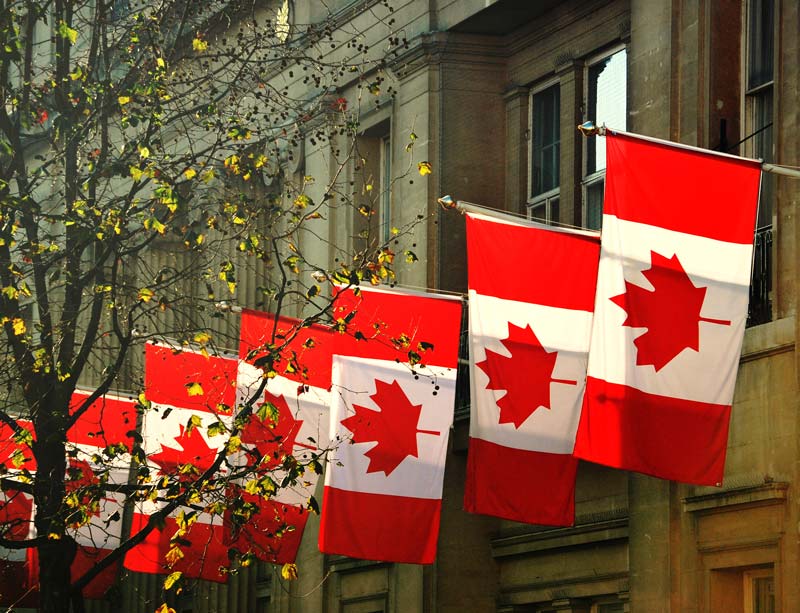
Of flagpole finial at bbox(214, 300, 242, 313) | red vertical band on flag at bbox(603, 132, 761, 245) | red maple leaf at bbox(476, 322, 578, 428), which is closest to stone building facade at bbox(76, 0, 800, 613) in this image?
red maple leaf at bbox(476, 322, 578, 428)

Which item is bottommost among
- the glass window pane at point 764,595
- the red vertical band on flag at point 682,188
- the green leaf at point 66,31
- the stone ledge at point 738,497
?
the glass window pane at point 764,595

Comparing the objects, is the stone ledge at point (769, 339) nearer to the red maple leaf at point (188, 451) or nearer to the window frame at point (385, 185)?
the red maple leaf at point (188, 451)

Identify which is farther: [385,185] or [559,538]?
[385,185]

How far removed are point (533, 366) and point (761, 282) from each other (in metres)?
2.68

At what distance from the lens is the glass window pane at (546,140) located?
934 inches

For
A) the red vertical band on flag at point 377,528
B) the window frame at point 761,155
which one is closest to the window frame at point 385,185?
the red vertical band on flag at point 377,528

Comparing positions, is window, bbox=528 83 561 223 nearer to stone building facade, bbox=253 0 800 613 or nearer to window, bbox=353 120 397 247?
stone building facade, bbox=253 0 800 613

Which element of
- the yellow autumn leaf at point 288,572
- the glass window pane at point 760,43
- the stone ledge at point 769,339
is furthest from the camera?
the glass window pane at point 760,43

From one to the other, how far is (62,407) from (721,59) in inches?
324

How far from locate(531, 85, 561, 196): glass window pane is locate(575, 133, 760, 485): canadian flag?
8.77 meters

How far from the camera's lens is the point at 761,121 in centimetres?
1862

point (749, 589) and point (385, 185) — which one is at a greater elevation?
point (385, 185)

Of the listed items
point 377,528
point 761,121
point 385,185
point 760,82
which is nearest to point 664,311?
point 761,121

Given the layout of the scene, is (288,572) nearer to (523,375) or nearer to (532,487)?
(532,487)
